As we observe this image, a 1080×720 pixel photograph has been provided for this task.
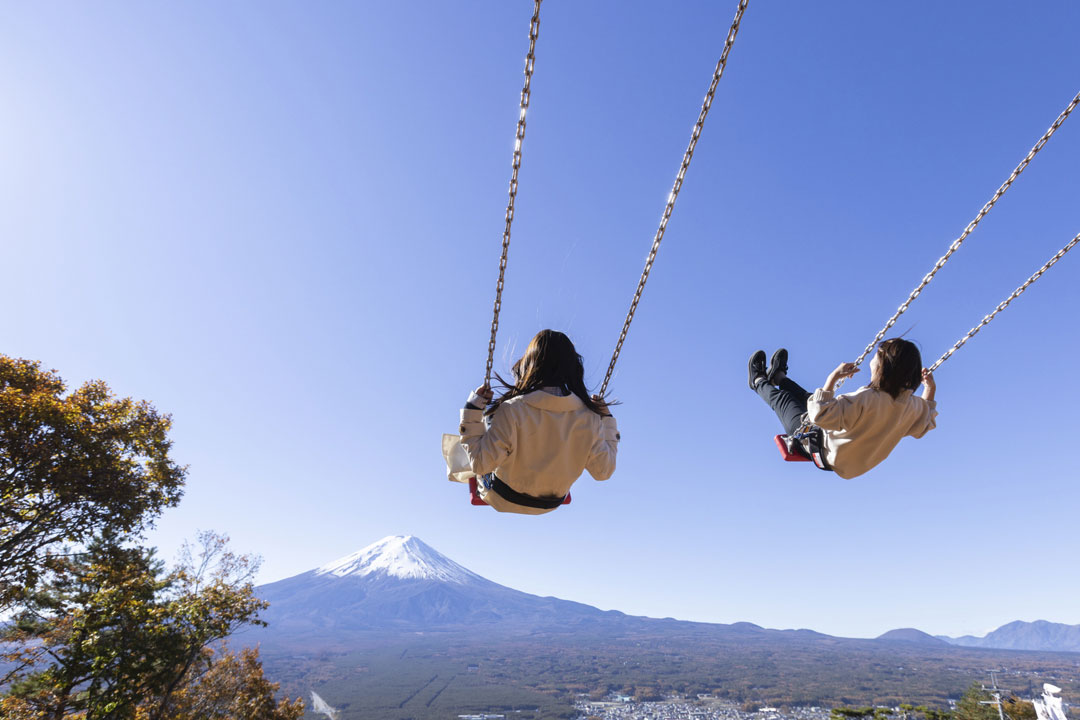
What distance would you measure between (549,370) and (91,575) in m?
12.3

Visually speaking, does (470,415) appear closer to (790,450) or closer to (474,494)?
(474,494)

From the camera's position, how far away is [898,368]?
2.89 metres

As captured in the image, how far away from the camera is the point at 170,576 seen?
1193 cm

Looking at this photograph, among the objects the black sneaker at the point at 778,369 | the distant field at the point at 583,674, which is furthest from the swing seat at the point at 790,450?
the distant field at the point at 583,674

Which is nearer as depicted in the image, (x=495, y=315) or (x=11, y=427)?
(x=495, y=315)

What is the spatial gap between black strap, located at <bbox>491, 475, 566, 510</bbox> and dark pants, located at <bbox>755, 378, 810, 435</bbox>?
182 cm

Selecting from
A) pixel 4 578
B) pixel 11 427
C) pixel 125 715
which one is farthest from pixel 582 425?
pixel 125 715

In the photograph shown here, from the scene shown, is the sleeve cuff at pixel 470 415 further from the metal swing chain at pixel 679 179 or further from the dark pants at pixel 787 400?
the dark pants at pixel 787 400

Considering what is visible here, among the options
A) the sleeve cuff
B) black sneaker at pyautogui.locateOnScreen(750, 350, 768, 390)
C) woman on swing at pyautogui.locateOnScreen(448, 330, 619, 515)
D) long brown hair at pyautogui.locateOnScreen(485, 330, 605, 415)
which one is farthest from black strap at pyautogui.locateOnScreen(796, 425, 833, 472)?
the sleeve cuff

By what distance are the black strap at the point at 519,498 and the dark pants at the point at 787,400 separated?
182 centimetres

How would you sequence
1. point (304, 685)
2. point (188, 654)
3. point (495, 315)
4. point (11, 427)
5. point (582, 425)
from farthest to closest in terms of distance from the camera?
point (304, 685), point (188, 654), point (11, 427), point (495, 315), point (582, 425)

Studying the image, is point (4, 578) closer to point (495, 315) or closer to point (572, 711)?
point (495, 315)

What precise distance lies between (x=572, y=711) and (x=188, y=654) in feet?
271

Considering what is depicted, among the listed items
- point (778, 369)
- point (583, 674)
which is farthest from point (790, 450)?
point (583, 674)
